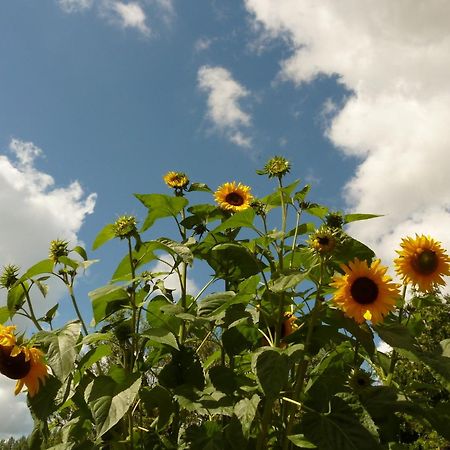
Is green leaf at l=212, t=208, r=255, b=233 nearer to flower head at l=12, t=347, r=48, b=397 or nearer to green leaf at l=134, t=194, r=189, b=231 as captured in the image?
green leaf at l=134, t=194, r=189, b=231

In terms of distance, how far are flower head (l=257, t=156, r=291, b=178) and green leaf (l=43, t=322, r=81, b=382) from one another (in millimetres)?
1227

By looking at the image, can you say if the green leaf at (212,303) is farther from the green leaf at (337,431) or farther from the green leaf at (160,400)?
the green leaf at (337,431)

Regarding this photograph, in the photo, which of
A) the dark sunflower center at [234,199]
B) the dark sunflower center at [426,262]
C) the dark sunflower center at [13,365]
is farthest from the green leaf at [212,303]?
the dark sunflower center at [234,199]

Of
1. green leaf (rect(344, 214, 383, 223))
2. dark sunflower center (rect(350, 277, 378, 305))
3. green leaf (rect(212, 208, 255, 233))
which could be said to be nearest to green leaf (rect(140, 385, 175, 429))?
green leaf (rect(212, 208, 255, 233))

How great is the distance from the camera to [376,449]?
1805mm

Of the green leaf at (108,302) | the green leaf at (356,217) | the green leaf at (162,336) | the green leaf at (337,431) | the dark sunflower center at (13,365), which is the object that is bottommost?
the dark sunflower center at (13,365)

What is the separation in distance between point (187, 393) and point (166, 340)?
23 cm

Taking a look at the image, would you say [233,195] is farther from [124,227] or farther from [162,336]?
[162,336]

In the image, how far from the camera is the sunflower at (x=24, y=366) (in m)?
2.04

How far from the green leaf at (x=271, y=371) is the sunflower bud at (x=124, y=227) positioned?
761 millimetres

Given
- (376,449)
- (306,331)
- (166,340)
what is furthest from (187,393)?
(376,449)

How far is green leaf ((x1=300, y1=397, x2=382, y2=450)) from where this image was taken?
180 cm

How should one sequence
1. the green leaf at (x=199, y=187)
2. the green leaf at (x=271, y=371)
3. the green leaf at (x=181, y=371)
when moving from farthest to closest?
the green leaf at (x=199, y=187) < the green leaf at (x=181, y=371) < the green leaf at (x=271, y=371)

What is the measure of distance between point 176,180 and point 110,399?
1398 mm
